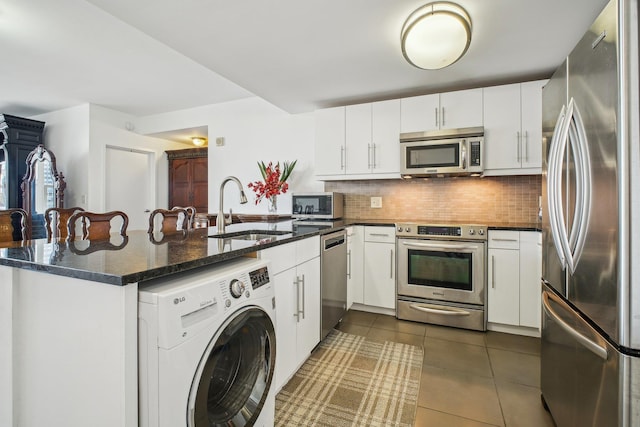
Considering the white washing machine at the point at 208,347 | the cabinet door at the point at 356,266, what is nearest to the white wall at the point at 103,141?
the cabinet door at the point at 356,266

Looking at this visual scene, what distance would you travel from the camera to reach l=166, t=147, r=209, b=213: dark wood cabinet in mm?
5125

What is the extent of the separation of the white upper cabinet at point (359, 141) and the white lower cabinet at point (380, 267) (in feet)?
2.11

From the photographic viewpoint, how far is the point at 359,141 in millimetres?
3174

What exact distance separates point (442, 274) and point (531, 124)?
4.91 feet

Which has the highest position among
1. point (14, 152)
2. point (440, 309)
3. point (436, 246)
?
point (14, 152)

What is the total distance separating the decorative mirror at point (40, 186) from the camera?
14.3 ft

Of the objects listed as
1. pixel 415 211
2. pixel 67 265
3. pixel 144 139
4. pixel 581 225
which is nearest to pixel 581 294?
pixel 581 225

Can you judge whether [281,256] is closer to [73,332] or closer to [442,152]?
[73,332]

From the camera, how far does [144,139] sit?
16.8ft

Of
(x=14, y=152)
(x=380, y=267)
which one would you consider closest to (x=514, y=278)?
(x=380, y=267)

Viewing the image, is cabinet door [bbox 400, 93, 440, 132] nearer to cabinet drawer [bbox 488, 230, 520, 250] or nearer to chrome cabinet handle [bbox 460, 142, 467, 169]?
chrome cabinet handle [bbox 460, 142, 467, 169]

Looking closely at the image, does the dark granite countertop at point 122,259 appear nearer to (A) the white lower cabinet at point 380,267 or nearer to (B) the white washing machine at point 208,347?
(B) the white washing machine at point 208,347

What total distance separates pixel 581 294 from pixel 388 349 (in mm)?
1443

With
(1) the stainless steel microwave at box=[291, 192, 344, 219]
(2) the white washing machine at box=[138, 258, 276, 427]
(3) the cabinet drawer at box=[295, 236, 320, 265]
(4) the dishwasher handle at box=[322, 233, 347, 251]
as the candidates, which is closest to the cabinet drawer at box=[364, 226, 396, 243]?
(4) the dishwasher handle at box=[322, 233, 347, 251]
